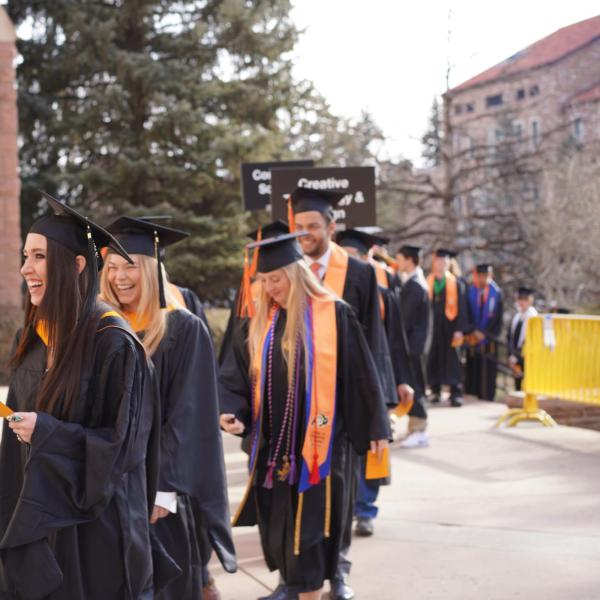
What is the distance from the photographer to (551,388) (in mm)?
10297

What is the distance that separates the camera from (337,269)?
558 centimetres

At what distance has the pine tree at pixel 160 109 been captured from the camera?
1909cm

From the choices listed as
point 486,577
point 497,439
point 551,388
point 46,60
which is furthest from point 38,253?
point 46,60

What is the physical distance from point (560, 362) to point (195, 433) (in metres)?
7.00

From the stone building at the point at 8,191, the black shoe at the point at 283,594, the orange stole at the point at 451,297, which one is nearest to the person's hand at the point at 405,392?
the black shoe at the point at 283,594

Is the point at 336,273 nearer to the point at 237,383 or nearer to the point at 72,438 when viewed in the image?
the point at 237,383

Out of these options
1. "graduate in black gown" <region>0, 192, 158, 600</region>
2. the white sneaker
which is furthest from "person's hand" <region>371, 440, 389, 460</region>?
the white sneaker

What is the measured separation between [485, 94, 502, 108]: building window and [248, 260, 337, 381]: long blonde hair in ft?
80.9

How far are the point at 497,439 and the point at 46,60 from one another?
15.0 meters

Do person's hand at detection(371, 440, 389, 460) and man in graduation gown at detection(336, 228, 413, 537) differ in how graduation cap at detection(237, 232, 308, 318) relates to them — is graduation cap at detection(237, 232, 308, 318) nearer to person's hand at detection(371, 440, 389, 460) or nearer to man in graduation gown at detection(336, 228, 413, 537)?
person's hand at detection(371, 440, 389, 460)

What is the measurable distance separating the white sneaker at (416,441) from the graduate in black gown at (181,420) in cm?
529

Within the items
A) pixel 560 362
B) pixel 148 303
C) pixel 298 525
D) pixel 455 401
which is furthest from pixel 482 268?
pixel 148 303

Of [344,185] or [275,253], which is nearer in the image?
[275,253]

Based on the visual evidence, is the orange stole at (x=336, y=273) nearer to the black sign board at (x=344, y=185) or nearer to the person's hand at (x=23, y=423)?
the black sign board at (x=344, y=185)
